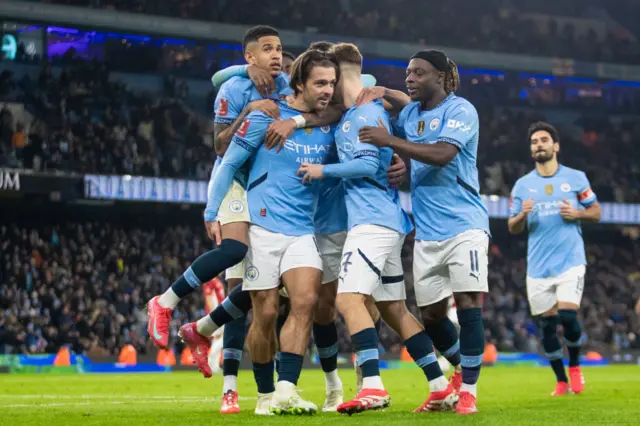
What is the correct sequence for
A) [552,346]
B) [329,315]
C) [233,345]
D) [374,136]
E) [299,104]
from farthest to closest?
[552,346] → [233,345] → [329,315] → [299,104] → [374,136]

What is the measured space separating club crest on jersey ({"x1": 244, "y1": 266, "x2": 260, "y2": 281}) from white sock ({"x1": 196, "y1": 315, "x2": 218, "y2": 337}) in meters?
0.86

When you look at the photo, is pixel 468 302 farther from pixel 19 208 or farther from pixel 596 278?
pixel 596 278

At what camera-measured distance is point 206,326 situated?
8539mm

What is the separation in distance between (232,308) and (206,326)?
0.26 meters

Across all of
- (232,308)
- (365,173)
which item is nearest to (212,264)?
(232,308)

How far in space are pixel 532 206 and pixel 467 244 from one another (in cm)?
432

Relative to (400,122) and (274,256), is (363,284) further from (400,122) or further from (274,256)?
(400,122)

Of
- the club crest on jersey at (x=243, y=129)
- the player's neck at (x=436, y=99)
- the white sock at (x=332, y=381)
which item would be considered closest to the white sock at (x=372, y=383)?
the white sock at (x=332, y=381)

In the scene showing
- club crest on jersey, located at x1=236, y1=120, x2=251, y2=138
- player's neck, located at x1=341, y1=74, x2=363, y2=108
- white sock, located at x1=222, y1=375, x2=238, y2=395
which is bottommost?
white sock, located at x1=222, y1=375, x2=238, y2=395

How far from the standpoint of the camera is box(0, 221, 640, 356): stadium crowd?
24.6m

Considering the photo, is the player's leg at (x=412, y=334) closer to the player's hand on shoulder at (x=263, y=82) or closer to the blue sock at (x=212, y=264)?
the blue sock at (x=212, y=264)

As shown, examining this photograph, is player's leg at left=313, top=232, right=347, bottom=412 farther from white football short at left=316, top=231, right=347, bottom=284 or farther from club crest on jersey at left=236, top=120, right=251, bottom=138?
club crest on jersey at left=236, top=120, right=251, bottom=138

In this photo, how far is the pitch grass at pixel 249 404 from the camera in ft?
23.5

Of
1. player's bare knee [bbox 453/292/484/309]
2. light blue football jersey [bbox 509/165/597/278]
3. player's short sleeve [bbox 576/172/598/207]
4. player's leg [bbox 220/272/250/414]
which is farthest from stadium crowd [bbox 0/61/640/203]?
player's bare knee [bbox 453/292/484/309]
